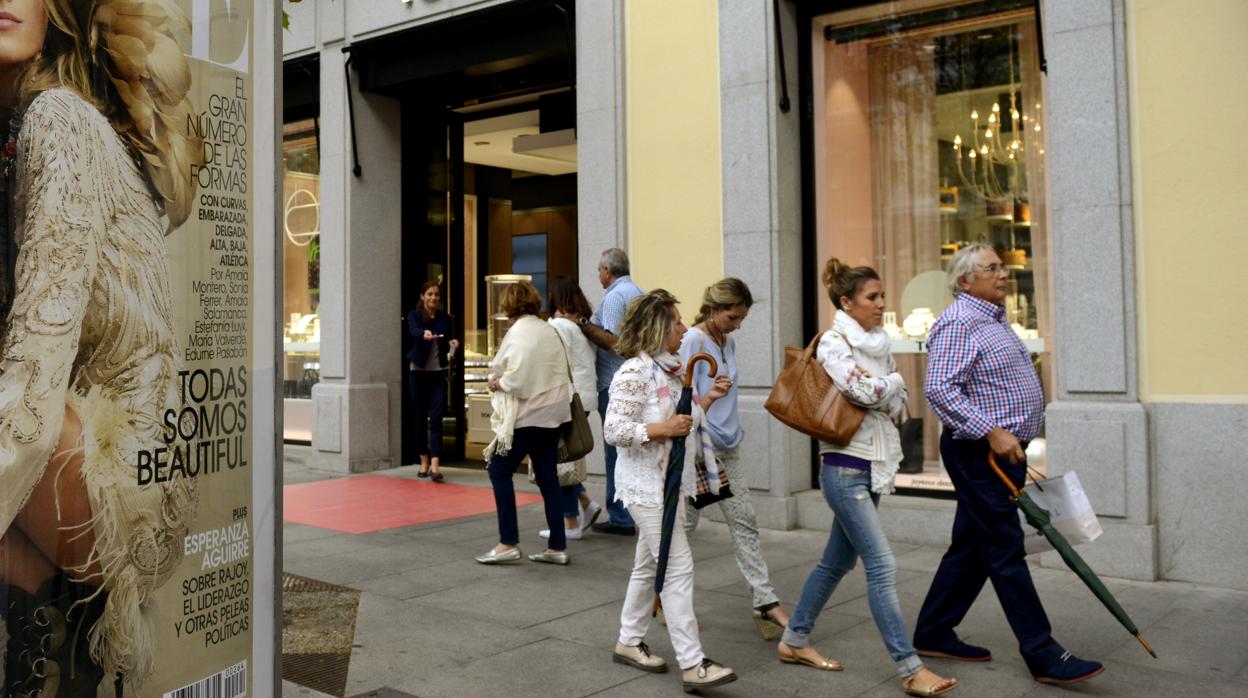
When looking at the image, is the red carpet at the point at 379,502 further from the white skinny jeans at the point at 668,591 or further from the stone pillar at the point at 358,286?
the white skinny jeans at the point at 668,591

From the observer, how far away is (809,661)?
5.10 m

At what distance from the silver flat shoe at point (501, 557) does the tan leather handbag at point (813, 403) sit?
298 cm

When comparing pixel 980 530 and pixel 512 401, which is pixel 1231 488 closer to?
pixel 980 530

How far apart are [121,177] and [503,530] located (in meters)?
5.67

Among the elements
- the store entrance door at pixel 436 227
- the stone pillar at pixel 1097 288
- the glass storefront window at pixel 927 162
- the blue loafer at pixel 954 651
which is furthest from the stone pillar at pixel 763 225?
the store entrance door at pixel 436 227

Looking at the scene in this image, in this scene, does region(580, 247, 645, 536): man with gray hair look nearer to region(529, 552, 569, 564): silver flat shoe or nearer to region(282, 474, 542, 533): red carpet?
region(529, 552, 569, 564): silver flat shoe

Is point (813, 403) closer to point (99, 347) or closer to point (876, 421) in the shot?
point (876, 421)

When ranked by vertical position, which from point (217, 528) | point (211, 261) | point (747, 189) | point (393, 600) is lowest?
point (393, 600)

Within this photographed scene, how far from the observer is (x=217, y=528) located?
7.23 ft

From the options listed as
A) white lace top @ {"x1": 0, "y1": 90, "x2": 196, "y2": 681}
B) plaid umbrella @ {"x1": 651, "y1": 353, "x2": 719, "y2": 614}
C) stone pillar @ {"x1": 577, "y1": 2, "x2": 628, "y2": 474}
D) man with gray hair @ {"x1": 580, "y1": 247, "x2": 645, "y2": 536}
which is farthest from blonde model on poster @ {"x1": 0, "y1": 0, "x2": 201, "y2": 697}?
stone pillar @ {"x1": 577, "y1": 2, "x2": 628, "y2": 474}

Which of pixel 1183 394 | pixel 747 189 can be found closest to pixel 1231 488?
pixel 1183 394

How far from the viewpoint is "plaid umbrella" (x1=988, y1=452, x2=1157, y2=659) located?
178 inches

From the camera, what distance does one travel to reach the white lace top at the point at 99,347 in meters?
1.79

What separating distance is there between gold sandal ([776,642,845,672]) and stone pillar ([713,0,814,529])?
337 cm
